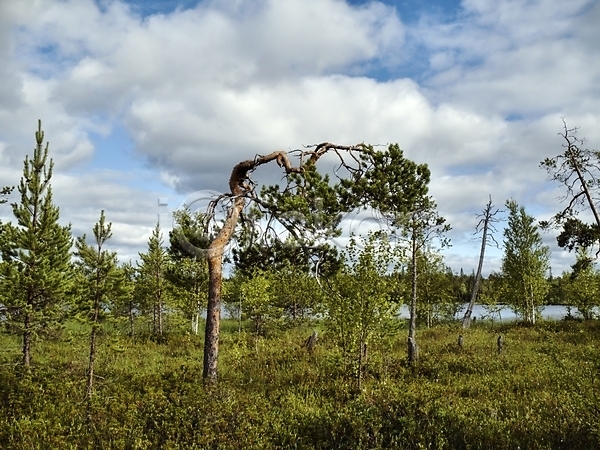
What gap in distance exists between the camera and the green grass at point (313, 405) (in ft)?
29.0

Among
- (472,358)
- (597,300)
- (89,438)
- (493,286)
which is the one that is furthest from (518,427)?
(493,286)

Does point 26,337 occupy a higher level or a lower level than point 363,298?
lower

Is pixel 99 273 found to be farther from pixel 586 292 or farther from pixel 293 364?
pixel 586 292

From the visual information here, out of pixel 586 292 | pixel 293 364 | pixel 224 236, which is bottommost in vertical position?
pixel 293 364

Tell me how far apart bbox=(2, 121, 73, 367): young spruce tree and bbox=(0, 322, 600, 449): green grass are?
5.32 ft

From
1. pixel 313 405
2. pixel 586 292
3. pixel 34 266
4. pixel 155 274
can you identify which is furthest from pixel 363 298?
pixel 586 292

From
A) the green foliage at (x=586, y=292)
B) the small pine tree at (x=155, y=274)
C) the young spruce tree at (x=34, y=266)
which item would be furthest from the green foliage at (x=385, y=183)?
the green foliage at (x=586, y=292)

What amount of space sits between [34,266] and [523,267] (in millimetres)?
39806

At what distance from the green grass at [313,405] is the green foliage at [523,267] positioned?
21.8m

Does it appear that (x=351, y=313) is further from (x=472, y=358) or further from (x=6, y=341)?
(x=6, y=341)

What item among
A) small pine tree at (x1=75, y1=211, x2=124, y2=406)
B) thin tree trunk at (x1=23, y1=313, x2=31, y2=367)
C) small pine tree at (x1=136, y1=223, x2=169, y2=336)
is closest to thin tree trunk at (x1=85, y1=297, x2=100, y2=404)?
small pine tree at (x1=75, y1=211, x2=124, y2=406)

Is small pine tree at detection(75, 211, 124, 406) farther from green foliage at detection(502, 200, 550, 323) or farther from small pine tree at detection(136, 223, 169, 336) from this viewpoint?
green foliage at detection(502, 200, 550, 323)

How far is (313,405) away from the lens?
40.5 feet

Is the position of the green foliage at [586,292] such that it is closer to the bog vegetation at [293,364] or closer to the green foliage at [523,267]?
the green foliage at [523,267]
